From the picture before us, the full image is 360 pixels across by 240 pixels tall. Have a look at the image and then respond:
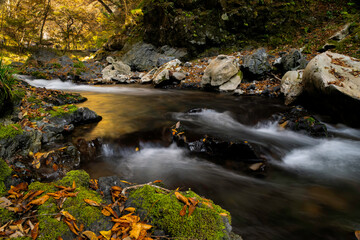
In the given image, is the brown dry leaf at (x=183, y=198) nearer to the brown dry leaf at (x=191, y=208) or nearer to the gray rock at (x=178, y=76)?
the brown dry leaf at (x=191, y=208)

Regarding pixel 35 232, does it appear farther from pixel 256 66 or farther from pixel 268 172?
pixel 256 66

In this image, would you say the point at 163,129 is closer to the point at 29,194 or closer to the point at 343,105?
the point at 29,194

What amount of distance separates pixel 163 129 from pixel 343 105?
5.68 m

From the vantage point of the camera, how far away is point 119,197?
73.7 inches

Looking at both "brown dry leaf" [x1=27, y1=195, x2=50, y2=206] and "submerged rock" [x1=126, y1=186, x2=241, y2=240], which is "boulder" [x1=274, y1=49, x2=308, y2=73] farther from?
"brown dry leaf" [x1=27, y1=195, x2=50, y2=206]

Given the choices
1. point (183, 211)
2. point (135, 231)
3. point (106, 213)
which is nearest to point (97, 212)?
point (106, 213)

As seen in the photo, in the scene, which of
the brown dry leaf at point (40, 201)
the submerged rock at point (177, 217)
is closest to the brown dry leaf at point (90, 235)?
the submerged rock at point (177, 217)

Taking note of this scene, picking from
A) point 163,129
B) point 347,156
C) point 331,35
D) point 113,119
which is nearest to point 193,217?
point 163,129

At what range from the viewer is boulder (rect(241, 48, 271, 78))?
1029cm

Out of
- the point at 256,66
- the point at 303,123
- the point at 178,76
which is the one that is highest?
the point at 256,66

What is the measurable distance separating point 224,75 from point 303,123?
5.57 m

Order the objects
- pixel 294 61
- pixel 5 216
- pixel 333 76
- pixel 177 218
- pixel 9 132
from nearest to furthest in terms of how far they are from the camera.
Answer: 1. pixel 5 216
2. pixel 177 218
3. pixel 9 132
4. pixel 333 76
5. pixel 294 61

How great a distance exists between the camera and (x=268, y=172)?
4.06 meters

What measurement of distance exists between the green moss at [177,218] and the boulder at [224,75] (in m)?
9.45
